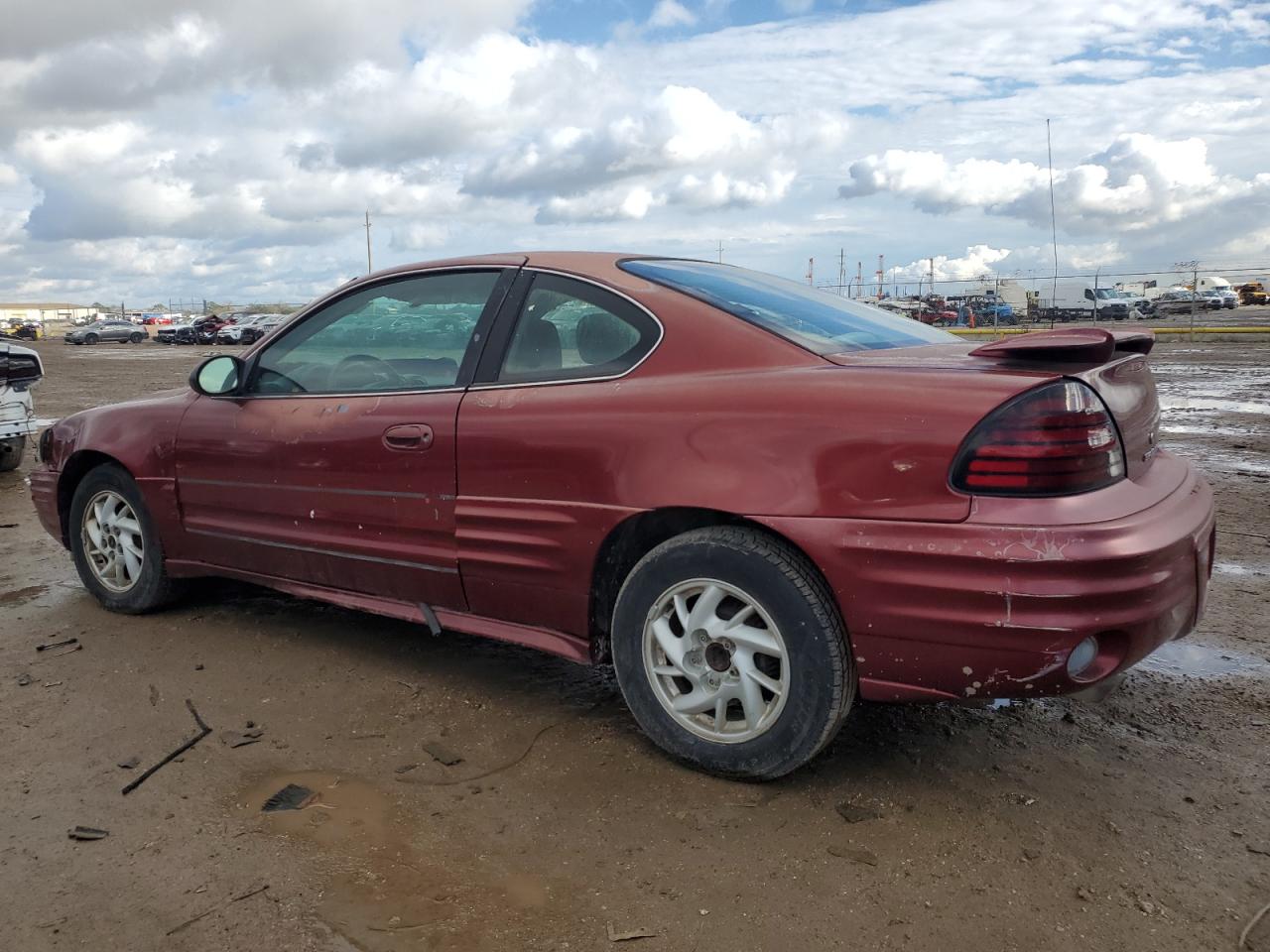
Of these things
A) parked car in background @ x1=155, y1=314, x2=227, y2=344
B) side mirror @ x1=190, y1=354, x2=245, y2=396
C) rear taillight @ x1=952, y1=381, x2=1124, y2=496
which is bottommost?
rear taillight @ x1=952, y1=381, x2=1124, y2=496

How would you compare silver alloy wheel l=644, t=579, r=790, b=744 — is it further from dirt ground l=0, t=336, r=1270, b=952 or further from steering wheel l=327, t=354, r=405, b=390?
steering wheel l=327, t=354, r=405, b=390

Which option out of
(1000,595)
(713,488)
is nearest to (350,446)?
(713,488)

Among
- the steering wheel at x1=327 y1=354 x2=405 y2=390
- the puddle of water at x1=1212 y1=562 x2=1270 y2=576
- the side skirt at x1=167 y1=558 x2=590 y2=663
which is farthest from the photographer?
the puddle of water at x1=1212 y1=562 x2=1270 y2=576

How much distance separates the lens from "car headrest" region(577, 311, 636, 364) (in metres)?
3.20

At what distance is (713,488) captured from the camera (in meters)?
2.85

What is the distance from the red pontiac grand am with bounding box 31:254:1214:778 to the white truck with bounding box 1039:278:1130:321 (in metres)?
43.6

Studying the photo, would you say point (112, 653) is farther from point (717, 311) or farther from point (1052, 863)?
point (1052, 863)

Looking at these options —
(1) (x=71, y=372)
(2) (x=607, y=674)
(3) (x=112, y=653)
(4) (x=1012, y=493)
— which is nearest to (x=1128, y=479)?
(4) (x=1012, y=493)

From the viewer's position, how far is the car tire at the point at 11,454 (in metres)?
Result: 9.40

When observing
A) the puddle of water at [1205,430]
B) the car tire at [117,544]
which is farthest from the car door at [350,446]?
the puddle of water at [1205,430]

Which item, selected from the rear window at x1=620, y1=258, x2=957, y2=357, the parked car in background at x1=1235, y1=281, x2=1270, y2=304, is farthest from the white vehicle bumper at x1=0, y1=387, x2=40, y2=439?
the parked car in background at x1=1235, y1=281, x2=1270, y2=304

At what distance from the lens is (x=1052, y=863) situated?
2.52 metres

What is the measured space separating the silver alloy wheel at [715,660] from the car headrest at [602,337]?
0.77 metres

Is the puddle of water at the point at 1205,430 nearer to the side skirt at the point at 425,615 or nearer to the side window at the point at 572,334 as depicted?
the side window at the point at 572,334
